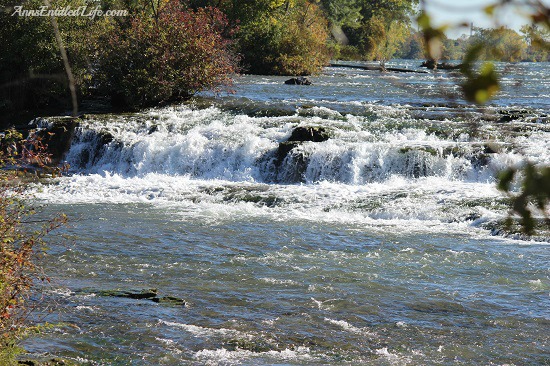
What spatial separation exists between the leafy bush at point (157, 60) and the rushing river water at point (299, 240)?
3.48 feet

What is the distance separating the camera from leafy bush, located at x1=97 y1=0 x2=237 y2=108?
24.2 meters

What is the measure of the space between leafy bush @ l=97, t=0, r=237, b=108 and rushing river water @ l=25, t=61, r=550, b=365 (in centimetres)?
106

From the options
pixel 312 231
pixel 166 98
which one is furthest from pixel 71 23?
pixel 312 231

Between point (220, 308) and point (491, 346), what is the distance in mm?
2947

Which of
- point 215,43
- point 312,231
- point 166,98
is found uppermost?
point 215,43

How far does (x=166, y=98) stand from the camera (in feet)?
81.2

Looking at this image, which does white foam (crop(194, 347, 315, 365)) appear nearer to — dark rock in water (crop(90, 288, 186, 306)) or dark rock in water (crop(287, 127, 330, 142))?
dark rock in water (crop(90, 288, 186, 306))

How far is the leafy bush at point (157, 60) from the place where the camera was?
24188mm

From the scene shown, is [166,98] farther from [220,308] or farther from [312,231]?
[220,308]

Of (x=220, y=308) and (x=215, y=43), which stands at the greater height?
(x=215, y=43)

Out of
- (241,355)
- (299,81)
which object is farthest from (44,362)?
(299,81)

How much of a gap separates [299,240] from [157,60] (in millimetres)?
13727

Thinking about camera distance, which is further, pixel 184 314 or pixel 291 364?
pixel 184 314

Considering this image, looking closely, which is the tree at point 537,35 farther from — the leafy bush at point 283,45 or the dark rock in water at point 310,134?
the leafy bush at point 283,45
